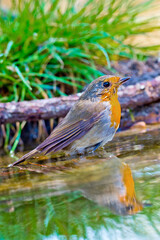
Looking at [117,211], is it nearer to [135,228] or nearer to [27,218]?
[135,228]

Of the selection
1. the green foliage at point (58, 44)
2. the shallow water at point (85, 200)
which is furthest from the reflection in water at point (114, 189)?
the green foliage at point (58, 44)

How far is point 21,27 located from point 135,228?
3.45m

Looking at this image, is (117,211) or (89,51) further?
(89,51)

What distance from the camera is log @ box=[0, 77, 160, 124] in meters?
2.99

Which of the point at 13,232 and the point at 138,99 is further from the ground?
the point at 138,99

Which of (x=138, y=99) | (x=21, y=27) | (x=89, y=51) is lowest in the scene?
(x=138, y=99)

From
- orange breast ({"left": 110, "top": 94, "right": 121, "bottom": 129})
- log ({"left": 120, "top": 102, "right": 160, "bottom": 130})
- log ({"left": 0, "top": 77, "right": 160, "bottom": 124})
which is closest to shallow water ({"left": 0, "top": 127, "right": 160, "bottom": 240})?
orange breast ({"left": 110, "top": 94, "right": 121, "bottom": 129})

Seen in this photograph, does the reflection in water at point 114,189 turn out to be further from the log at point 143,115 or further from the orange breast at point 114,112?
the log at point 143,115

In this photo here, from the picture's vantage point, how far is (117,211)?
3.56 ft

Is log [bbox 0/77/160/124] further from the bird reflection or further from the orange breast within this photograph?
the bird reflection

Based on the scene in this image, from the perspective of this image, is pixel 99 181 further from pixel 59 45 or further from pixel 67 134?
pixel 59 45

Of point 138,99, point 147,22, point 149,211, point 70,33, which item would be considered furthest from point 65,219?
point 147,22

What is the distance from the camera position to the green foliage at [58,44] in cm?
376

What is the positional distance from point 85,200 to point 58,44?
307 centimetres
